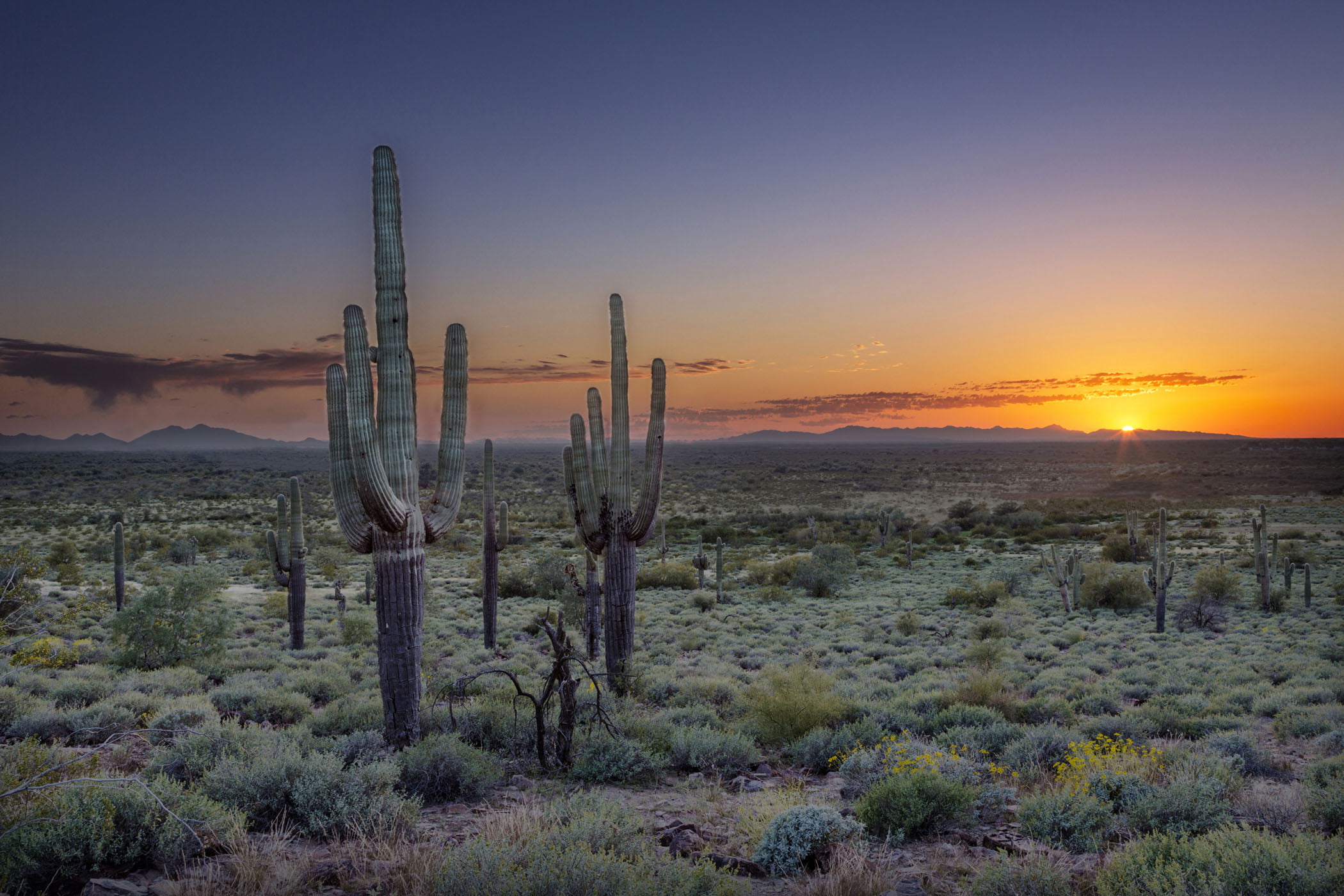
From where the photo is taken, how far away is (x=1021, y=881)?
205 inches

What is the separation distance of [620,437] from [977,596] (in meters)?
17.9

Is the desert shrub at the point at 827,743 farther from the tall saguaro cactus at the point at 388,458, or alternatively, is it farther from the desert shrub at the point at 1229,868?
the tall saguaro cactus at the point at 388,458

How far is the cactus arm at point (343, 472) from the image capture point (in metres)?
8.66

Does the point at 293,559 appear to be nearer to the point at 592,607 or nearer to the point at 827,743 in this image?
the point at 592,607

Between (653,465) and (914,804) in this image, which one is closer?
(914,804)

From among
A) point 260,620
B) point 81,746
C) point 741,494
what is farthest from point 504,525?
point 741,494

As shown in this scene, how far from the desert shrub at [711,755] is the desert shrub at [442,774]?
2.35 metres

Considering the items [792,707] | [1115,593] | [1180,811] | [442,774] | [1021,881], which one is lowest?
[1115,593]

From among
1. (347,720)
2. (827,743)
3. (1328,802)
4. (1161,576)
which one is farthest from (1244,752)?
(1161,576)

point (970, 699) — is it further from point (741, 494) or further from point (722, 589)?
point (741, 494)

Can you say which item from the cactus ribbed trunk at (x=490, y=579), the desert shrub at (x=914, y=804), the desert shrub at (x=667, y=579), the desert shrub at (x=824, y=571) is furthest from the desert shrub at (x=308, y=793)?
the desert shrub at (x=824, y=571)

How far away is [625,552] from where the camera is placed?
12078 millimetres

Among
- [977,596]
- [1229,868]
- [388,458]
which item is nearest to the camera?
[1229,868]

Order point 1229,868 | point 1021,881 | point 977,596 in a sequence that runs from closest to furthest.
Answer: point 1229,868, point 1021,881, point 977,596
